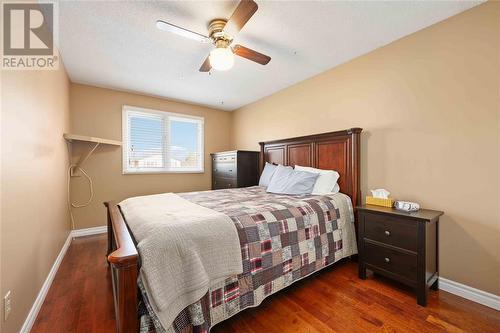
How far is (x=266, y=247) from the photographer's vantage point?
5.28ft

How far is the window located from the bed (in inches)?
80.4

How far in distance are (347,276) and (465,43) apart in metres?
2.37

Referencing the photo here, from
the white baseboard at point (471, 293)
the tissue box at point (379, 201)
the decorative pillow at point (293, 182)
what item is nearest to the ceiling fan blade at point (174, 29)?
the decorative pillow at point (293, 182)

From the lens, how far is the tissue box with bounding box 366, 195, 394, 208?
2115 mm

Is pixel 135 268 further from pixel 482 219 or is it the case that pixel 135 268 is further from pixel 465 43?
pixel 465 43

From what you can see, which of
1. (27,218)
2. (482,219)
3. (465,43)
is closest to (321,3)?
(465,43)

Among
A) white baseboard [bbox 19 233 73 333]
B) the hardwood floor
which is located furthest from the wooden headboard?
white baseboard [bbox 19 233 73 333]

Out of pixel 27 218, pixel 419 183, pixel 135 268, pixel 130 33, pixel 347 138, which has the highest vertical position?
pixel 130 33

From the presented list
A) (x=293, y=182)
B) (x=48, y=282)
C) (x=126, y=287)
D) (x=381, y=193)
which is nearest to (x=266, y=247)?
(x=126, y=287)

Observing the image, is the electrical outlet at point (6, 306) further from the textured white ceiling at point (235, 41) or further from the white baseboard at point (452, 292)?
the textured white ceiling at point (235, 41)

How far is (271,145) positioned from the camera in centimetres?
363

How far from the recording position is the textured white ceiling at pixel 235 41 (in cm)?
178

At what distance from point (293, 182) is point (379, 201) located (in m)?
0.92

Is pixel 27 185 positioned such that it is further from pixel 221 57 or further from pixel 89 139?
pixel 221 57
